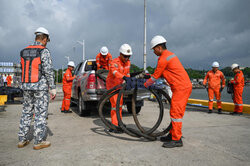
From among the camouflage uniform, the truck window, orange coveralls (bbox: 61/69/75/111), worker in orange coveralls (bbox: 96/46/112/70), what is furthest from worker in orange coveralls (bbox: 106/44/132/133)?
orange coveralls (bbox: 61/69/75/111)

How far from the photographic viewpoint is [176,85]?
3.58 m

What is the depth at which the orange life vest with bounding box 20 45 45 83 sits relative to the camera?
338cm

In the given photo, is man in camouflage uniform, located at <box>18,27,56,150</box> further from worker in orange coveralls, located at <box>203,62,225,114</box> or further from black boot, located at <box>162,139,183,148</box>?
worker in orange coveralls, located at <box>203,62,225,114</box>

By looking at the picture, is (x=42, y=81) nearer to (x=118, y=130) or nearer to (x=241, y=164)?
(x=118, y=130)

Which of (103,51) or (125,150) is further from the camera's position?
(103,51)

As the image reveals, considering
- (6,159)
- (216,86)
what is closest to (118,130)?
(6,159)

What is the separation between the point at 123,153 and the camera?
314cm

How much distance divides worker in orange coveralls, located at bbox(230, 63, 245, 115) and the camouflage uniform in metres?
6.55

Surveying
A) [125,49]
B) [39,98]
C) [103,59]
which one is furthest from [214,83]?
[39,98]

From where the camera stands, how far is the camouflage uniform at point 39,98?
3.40m

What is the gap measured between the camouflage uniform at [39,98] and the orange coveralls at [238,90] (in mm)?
6589

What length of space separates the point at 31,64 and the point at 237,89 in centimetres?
717

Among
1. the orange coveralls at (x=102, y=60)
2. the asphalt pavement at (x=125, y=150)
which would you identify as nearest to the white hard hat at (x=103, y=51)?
the orange coveralls at (x=102, y=60)

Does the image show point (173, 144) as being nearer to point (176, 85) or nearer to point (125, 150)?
point (125, 150)
